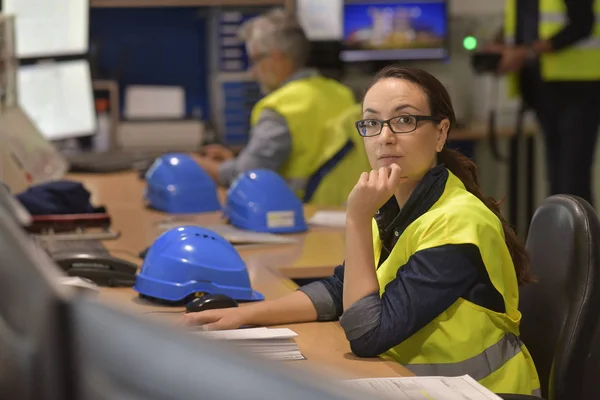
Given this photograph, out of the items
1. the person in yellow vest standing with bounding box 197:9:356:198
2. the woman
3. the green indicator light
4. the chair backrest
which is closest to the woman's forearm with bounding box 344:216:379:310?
the woman

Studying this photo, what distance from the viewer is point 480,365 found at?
1.50 m

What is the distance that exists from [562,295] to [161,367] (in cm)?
139

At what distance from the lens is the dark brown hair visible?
5.24 feet

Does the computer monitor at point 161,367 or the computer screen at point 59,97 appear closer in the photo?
the computer monitor at point 161,367

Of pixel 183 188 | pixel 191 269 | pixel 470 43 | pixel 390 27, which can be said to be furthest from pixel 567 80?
pixel 191 269

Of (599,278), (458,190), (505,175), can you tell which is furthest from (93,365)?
(505,175)

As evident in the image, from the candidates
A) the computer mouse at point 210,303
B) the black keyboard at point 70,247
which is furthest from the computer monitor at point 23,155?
the computer mouse at point 210,303

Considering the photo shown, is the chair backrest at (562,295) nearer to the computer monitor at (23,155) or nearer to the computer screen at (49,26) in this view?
the computer monitor at (23,155)

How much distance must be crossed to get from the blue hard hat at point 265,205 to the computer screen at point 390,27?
119 inches

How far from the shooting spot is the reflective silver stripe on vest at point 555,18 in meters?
4.11

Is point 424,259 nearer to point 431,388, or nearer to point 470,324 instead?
point 470,324

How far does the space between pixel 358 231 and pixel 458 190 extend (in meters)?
0.18

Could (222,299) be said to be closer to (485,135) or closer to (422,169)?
(422,169)

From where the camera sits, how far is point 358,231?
154 cm
